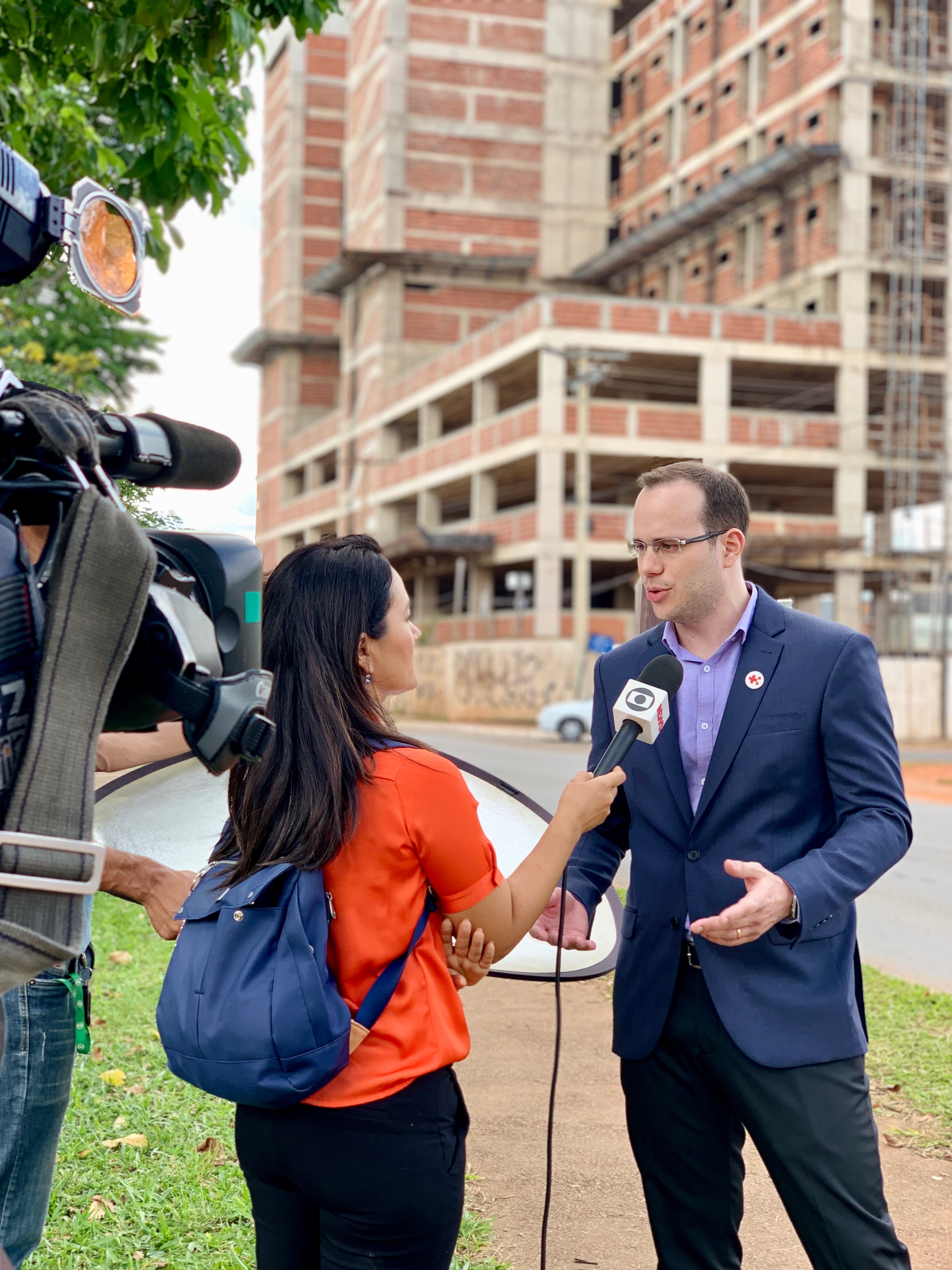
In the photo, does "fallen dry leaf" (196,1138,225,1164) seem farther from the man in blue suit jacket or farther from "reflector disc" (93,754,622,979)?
the man in blue suit jacket

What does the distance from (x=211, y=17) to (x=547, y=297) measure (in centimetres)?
3924

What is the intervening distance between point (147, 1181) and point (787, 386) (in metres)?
45.6

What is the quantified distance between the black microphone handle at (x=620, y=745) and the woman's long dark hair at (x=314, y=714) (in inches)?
15.5

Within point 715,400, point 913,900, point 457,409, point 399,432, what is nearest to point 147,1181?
point 913,900

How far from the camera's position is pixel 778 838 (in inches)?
112

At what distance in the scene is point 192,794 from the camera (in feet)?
11.5

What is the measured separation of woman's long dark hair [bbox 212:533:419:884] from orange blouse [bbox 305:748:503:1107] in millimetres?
47

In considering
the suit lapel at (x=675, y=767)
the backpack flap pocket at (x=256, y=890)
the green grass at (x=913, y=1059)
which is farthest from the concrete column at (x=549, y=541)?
the backpack flap pocket at (x=256, y=890)

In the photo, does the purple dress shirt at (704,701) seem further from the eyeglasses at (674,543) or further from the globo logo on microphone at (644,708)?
the globo logo on microphone at (644,708)

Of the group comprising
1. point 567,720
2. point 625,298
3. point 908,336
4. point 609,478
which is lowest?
point 567,720

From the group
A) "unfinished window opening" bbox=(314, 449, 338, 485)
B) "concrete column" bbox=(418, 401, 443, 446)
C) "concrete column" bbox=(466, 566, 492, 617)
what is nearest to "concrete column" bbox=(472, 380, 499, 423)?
"concrete column" bbox=(418, 401, 443, 446)

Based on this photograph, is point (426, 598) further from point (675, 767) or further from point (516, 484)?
point (675, 767)

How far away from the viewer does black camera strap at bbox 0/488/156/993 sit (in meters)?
1.34

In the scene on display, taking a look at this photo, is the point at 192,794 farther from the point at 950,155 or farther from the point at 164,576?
the point at 950,155
